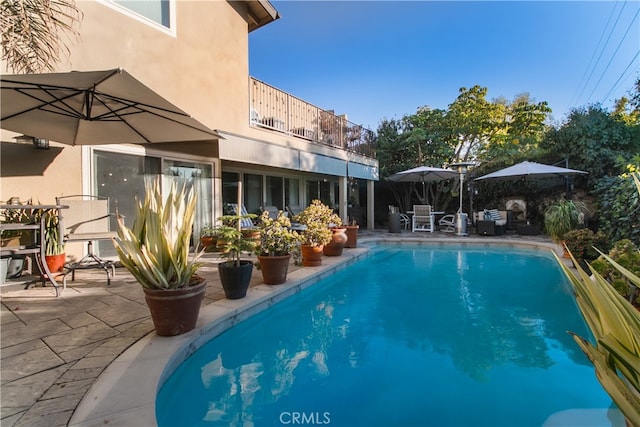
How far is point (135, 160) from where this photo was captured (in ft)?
19.3

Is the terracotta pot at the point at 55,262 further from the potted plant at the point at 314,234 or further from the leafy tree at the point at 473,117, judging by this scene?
the leafy tree at the point at 473,117

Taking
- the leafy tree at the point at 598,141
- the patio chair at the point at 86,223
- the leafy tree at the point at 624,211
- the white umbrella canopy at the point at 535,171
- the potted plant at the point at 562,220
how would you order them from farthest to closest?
the leafy tree at the point at 598,141 < the white umbrella canopy at the point at 535,171 < the potted plant at the point at 562,220 < the leafy tree at the point at 624,211 < the patio chair at the point at 86,223

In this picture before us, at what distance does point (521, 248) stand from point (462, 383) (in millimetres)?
7887

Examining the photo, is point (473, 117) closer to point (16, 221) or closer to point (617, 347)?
point (617, 347)

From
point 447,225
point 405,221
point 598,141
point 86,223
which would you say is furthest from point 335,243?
point 598,141

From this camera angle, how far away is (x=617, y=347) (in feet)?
3.15

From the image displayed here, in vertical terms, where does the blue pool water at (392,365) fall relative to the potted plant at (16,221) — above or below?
below

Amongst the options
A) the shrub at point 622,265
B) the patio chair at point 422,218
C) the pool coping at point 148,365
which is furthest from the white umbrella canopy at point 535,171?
the pool coping at point 148,365

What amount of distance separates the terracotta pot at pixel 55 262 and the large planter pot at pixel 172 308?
2.72m

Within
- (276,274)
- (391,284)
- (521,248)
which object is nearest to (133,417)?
(276,274)

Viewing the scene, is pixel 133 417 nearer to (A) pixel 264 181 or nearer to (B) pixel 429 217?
(A) pixel 264 181

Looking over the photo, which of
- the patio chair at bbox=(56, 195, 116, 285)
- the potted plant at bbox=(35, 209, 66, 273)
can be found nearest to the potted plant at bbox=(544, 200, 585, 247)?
the patio chair at bbox=(56, 195, 116, 285)

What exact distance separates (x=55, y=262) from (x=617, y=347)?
5.93 metres

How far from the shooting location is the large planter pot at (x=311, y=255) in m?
5.96
